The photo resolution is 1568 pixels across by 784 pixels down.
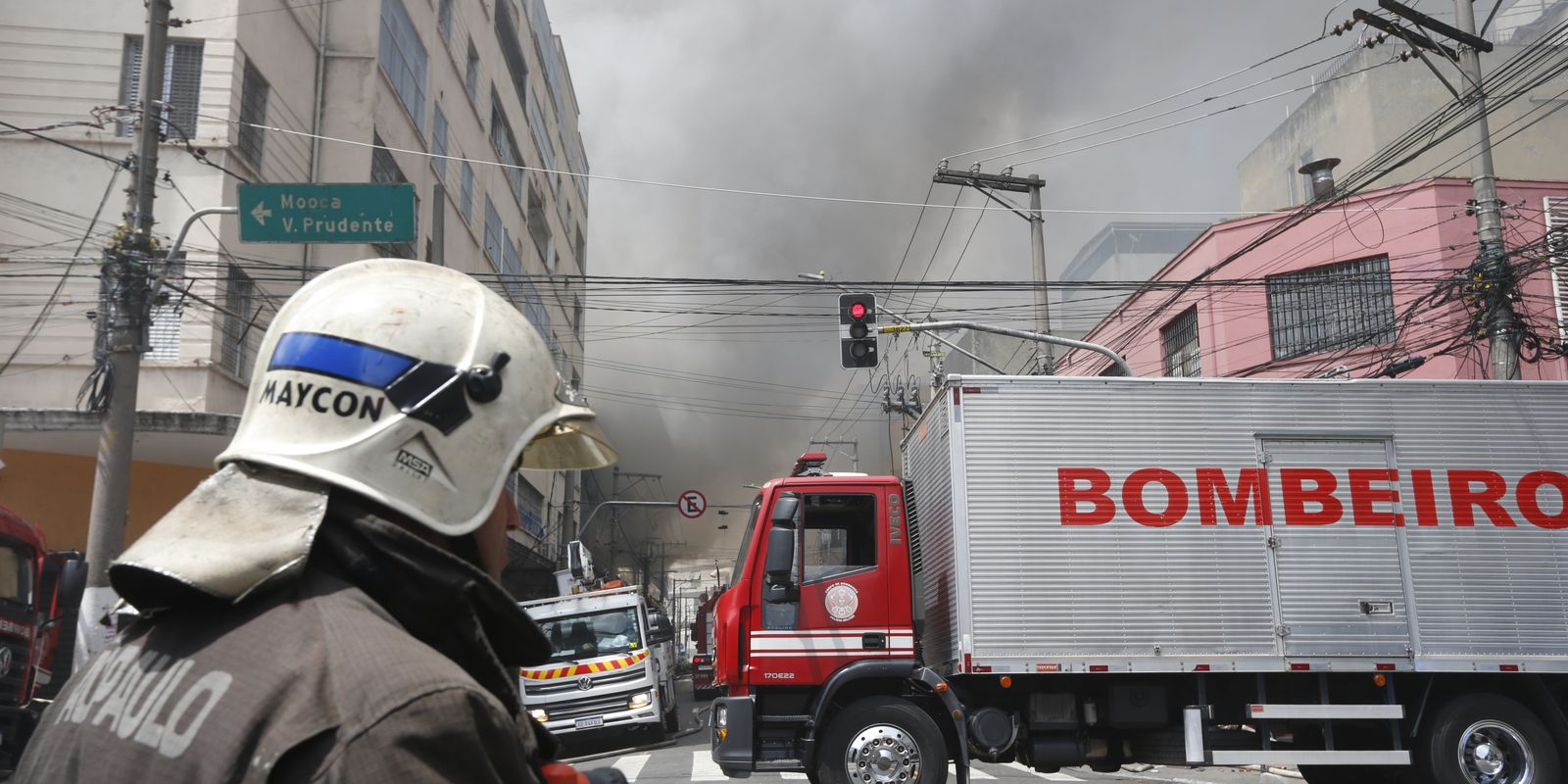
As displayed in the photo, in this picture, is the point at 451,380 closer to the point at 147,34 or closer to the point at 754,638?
the point at 754,638

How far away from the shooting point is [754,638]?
356 inches

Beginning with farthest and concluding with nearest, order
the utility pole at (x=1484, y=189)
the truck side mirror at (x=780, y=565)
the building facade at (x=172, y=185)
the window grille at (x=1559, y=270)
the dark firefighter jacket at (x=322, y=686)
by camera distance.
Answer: the window grille at (x=1559, y=270) < the building facade at (x=172, y=185) < the utility pole at (x=1484, y=189) < the truck side mirror at (x=780, y=565) < the dark firefighter jacket at (x=322, y=686)

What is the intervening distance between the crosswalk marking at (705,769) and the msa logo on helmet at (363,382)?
9121mm

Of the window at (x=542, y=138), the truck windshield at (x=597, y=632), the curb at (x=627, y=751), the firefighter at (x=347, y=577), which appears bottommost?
the curb at (x=627, y=751)

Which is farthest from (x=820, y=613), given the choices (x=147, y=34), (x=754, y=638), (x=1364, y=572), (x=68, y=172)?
(x=68, y=172)

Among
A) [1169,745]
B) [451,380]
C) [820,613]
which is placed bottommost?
[1169,745]

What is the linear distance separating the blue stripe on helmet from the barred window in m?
24.2

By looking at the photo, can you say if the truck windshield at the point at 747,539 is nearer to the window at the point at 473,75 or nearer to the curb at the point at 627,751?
the curb at the point at 627,751

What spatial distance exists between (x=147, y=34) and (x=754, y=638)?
1004cm

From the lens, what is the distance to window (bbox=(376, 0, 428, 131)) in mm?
22250

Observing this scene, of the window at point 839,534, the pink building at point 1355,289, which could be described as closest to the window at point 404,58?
the pink building at point 1355,289

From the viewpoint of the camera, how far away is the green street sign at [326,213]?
11.9 m

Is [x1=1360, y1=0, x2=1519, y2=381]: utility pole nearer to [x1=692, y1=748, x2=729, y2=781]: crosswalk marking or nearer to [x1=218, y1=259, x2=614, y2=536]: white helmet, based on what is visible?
[x1=692, y1=748, x2=729, y2=781]: crosswalk marking

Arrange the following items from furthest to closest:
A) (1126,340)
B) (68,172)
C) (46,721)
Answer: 1. (1126,340)
2. (68,172)
3. (46,721)
